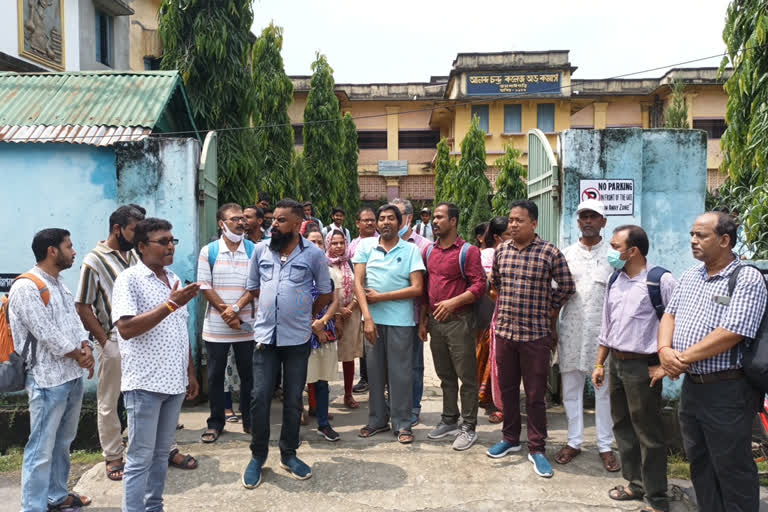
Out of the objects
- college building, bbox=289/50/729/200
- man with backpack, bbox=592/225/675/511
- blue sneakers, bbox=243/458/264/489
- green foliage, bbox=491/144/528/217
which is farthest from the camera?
college building, bbox=289/50/729/200

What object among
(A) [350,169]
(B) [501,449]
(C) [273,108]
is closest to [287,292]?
(B) [501,449]

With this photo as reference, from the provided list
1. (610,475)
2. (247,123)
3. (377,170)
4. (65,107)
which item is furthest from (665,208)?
(377,170)

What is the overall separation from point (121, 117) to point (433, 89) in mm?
22836

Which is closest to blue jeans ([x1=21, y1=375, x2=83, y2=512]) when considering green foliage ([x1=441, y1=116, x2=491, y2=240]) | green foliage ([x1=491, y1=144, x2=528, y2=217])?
green foliage ([x1=491, y1=144, x2=528, y2=217])

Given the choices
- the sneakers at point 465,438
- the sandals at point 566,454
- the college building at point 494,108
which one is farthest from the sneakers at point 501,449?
the college building at point 494,108

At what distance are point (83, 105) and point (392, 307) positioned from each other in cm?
401

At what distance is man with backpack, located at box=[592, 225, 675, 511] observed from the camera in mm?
3676

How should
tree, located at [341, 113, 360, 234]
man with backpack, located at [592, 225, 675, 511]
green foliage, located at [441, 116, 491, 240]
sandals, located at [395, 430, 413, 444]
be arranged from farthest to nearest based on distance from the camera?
tree, located at [341, 113, 360, 234] → green foliage, located at [441, 116, 491, 240] → sandals, located at [395, 430, 413, 444] → man with backpack, located at [592, 225, 675, 511]

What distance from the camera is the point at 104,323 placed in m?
4.25

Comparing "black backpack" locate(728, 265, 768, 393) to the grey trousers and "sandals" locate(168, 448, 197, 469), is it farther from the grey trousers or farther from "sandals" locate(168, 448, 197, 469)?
"sandals" locate(168, 448, 197, 469)

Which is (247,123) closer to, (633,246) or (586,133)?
(586,133)

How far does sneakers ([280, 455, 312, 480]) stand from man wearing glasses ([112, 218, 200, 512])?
1039 mm

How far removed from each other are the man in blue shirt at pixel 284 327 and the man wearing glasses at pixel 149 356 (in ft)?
2.52

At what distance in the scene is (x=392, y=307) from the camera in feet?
15.8
